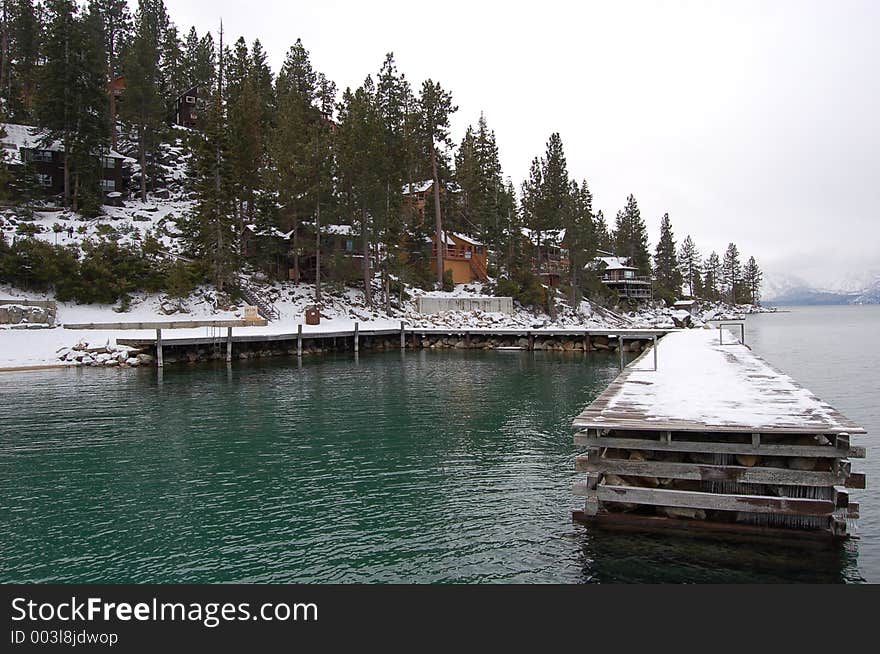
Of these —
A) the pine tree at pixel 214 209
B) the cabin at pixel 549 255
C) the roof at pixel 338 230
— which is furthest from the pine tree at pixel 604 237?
the pine tree at pixel 214 209

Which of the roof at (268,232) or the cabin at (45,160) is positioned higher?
the cabin at (45,160)

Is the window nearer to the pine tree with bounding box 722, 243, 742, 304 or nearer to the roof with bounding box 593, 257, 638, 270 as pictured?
the roof with bounding box 593, 257, 638, 270

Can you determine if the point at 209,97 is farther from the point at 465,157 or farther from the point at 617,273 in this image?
the point at 617,273

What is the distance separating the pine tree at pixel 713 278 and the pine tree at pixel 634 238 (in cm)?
5052

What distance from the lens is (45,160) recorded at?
191ft

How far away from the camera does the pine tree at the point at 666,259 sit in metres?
124

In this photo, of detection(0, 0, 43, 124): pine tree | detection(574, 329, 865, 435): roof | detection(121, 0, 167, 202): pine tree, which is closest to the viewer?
detection(574, 329, 865, 435): roof

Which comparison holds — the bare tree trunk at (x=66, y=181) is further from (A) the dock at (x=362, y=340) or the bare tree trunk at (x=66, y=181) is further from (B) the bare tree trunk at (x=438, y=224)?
(B) the bare tree trunk at (x=438, y=224)

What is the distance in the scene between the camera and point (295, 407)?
23156mm

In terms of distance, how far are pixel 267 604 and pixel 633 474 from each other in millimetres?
5798

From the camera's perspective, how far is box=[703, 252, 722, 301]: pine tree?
15512 cm

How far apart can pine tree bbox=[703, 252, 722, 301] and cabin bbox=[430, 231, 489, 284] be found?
99.1m

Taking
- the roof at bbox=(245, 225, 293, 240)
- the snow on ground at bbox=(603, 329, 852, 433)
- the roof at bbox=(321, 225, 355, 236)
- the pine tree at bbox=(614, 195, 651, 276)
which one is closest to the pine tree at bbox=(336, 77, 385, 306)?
the roof at bbox=(321, 225, 355, 236)

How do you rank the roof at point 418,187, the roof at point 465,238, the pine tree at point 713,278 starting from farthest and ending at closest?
the pine tree at point 713,278
the roof at point 465,238
the roof at point 418,187
